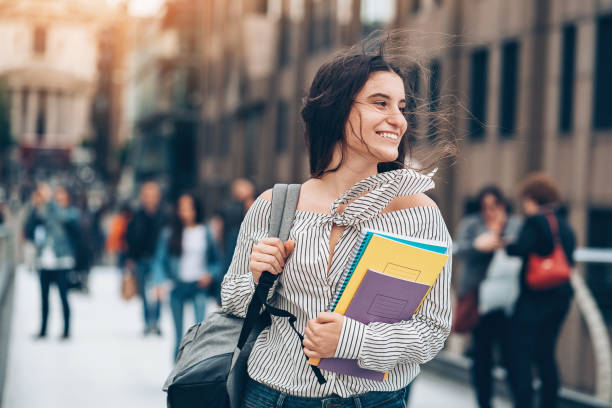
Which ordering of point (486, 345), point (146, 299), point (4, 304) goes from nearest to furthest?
point (486, 345) → point (4, 304) → point (146, 299)

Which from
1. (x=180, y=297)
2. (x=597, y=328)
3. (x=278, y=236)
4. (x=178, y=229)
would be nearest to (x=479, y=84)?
(x=178, y=229)

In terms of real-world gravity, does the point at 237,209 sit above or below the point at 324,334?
below

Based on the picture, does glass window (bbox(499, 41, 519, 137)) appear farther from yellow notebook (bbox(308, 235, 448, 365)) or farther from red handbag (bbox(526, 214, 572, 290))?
yellow notebook (bbox(308, 235, 448, 365))

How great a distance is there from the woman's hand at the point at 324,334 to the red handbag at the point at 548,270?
406 cm

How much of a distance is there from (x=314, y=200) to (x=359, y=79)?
1.22ft

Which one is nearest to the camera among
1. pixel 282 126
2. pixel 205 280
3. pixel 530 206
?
pixel 530 206

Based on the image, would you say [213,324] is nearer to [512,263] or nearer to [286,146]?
[512,263]

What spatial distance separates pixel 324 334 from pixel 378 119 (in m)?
0.62

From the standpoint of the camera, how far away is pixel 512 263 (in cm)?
682

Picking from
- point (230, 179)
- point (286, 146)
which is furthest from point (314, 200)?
point (230, 179)

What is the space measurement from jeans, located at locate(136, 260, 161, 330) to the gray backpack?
943 cm

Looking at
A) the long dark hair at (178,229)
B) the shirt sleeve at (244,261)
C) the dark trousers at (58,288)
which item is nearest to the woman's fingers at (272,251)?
the shirt sleeve at (244,261)

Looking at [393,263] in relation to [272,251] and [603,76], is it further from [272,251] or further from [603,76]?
[603,76]

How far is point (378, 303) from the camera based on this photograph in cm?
237
